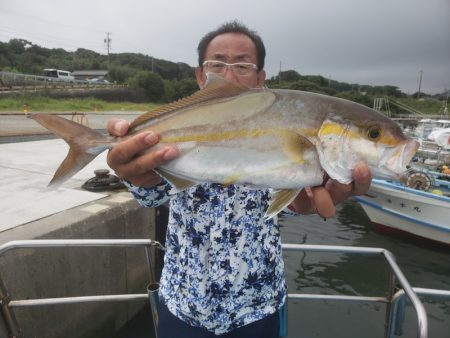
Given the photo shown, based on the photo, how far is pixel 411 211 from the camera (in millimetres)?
12055

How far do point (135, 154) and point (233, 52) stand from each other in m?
1.02

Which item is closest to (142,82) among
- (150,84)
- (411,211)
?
(150,84)

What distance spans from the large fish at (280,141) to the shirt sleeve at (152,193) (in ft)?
1.13

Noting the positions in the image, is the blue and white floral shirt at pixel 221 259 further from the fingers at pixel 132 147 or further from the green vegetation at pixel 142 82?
the green vegetation at pixel 142 82

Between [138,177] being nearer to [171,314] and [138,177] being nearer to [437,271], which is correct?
[171,314]

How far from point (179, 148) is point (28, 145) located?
11.7m

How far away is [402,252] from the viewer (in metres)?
11.7

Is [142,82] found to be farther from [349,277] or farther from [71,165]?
[71,165]

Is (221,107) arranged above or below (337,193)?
above

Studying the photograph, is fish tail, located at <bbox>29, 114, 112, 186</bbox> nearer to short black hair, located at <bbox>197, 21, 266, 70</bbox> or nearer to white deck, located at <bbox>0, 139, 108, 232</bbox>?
short black hair, located at <bbox>197, 21, 266, 70</bbox>

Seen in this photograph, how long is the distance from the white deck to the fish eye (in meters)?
3.21

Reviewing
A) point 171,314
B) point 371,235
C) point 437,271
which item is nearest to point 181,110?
point 171,314

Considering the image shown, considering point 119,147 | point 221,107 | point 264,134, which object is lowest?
point 119,147

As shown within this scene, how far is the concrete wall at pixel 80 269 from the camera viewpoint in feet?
12.7
